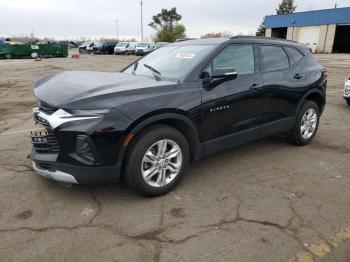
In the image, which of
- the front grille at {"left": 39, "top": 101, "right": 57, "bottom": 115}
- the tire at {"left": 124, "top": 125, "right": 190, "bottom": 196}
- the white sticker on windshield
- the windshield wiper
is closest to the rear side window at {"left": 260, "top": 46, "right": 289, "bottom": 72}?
the white sticker on windshield

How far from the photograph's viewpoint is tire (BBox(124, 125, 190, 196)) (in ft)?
11.2

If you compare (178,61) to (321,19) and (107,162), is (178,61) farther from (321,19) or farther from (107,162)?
(321,19)

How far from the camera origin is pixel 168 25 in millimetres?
68812

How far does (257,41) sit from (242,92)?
0.94 metres

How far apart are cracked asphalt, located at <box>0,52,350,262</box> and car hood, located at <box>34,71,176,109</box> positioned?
1093mm

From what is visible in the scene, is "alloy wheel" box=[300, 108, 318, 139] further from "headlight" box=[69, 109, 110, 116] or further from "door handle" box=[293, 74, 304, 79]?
"headlight" box=[69, 109, 110, 116]

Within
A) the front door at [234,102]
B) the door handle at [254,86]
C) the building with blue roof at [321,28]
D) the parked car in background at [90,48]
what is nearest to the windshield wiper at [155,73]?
the front door at [234,102]

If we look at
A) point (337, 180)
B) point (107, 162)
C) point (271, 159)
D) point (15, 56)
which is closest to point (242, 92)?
point (271, 159)

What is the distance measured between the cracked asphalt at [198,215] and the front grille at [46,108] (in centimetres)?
96

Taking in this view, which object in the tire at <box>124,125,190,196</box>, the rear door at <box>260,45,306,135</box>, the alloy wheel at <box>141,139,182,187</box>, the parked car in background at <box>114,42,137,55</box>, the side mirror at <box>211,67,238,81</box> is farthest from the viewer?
the parked car in background at <box>114,42,137,55</box>

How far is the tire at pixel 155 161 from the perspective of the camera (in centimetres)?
340

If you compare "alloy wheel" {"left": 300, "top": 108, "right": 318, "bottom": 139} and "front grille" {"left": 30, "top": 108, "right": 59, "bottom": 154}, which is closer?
"front grille" {"left": 30, "top": 108, "right": 59, "bottom": 154}

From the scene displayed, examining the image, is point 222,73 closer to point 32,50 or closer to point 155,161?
point 155,161

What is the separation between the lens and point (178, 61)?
14.1 feet
